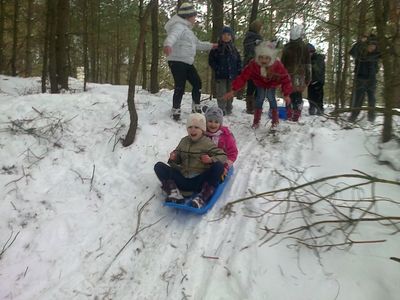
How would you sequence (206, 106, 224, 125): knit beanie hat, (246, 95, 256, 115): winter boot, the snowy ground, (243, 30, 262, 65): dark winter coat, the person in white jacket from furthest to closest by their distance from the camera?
(246, 95, 256, 115): winter boot → (243, 30, 262, 65): dark winter coat → the person in white jacket → (206, 106, 224, 125): knit beanie hat → the snowy ground

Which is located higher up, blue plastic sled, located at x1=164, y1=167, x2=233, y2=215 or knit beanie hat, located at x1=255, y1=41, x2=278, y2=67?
knit beanie hat, located at x1=255, y1=41, x2=278, y2=67

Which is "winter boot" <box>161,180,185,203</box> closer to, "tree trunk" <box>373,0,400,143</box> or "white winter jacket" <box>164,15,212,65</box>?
"tree trunk" <box>373,0,400,143</box>

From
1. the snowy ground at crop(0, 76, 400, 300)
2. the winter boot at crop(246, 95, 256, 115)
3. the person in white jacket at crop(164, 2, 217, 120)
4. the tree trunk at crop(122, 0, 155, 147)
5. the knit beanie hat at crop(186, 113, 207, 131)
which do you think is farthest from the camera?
the winter boot at crop(246, 95, 256, 115)

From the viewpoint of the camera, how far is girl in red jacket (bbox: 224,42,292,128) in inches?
235

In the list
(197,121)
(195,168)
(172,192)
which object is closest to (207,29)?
(197,121)

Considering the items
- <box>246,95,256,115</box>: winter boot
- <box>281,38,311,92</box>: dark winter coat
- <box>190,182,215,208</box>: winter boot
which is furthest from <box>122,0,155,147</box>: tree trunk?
<box>281,38,311,92</box>: dark winter coat

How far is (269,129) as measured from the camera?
6.28m

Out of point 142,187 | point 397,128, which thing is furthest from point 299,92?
point 142,187

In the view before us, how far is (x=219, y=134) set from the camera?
4973 mm

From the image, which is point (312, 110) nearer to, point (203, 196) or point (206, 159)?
point (206, 159)

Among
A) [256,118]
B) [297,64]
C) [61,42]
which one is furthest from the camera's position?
[61,42]

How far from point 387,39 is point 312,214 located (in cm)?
192

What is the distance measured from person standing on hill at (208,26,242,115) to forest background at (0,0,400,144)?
83cm

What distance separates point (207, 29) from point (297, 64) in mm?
5226
